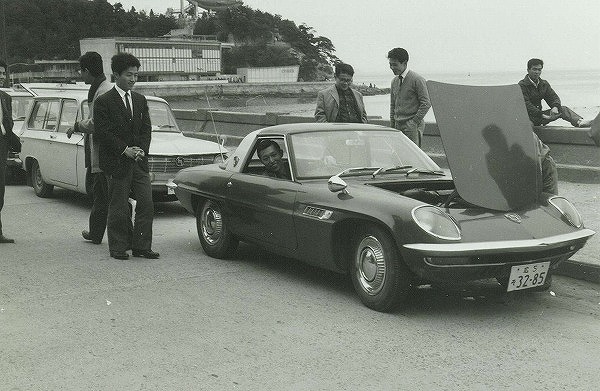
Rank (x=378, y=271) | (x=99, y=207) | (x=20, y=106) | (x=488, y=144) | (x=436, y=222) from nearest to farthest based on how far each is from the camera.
Answer: (x=436, y=222), (x=378, y=271), (x=488, y=144), (x=99, y=207), (x=20, y=106)

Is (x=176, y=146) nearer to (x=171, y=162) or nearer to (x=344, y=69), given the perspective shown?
(x=171, y=162)

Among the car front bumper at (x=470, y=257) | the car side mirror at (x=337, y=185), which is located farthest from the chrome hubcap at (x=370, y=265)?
the car side mirror at (x=337, y=185)

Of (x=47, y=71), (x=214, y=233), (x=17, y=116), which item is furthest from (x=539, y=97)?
(x=47, y=71)

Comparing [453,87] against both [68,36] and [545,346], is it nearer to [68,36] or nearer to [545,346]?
[545,346]

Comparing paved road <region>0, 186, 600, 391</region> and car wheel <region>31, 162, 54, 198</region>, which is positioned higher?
paved road <region>0, 186, 600, 391</region>

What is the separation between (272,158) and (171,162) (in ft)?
12.7

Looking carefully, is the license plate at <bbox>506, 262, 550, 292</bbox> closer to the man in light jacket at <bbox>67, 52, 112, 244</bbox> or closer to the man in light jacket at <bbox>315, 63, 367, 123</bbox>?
the man in light jacket at <bbox>315, 63, 367, 123</bbox>

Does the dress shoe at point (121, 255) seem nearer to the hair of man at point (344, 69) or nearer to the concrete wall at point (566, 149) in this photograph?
the concrete wall at point (566, 149)

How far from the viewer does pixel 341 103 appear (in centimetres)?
949

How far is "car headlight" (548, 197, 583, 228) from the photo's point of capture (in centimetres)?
595

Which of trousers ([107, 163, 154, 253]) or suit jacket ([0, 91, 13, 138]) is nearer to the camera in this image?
trousers ([107, 163, 154, 253])

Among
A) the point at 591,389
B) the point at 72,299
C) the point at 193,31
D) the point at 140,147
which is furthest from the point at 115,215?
the point at 193,31

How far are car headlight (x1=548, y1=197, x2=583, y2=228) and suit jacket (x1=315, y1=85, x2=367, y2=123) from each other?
12.3ft

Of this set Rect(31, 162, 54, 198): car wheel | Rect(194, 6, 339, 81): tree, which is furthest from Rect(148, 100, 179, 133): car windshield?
Rect(194, 6, 339, 81): tree
